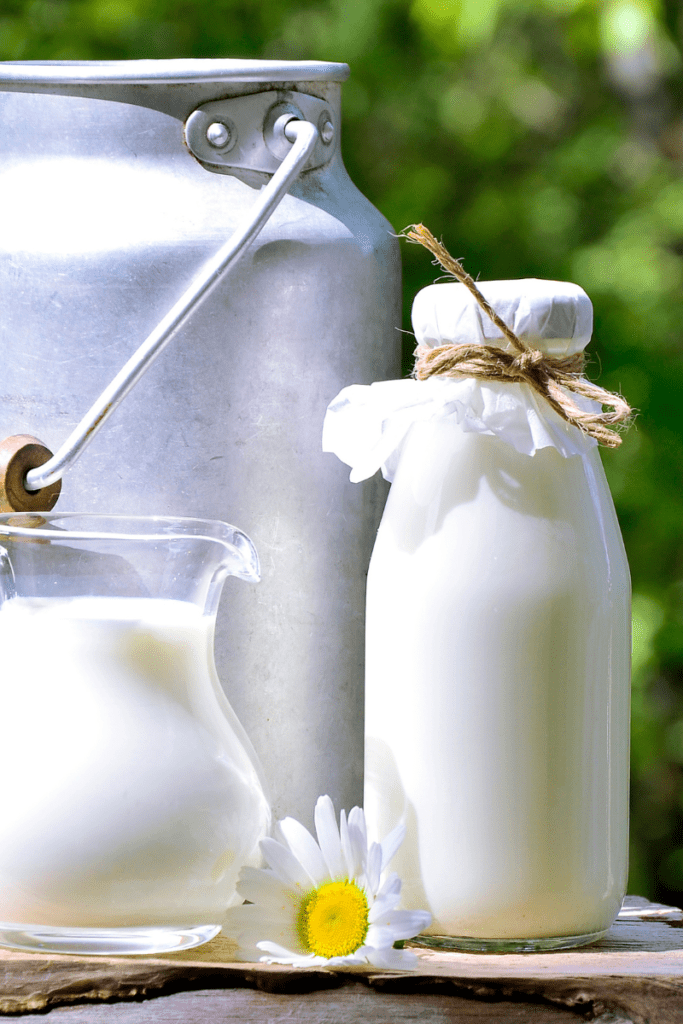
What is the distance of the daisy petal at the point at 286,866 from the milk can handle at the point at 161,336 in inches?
9.6

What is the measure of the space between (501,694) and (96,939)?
0.24 m

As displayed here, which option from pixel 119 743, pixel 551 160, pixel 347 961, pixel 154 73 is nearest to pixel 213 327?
pixel 154 73

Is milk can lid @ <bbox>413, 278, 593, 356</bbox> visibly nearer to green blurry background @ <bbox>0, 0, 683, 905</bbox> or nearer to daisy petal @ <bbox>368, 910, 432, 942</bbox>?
daisy petal @ <bbox>368, 910, 432, 942</bbox>

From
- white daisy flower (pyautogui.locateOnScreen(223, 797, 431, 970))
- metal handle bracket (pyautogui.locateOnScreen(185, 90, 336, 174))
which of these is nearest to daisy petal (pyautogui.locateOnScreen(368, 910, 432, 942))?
white daisy flower (pyautogui.locateOnScreen(223, 797, 431, 970))

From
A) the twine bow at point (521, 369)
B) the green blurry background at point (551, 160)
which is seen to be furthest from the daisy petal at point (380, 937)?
the green blurry background at point (551, 160)

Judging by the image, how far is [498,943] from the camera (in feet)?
2.19

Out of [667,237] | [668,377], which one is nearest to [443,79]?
[667,237]

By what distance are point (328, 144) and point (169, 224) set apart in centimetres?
13

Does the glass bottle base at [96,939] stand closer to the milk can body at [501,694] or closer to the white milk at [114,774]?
the white milk at [114,774]

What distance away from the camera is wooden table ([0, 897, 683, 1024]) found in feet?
1.95

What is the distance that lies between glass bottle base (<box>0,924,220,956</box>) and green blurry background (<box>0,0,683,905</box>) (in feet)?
4.72

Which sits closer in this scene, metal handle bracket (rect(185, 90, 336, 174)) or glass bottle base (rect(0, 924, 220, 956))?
glass bottle base (rect(0, 924, 220, 956))

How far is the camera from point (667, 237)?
2.45m

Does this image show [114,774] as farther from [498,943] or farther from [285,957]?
[498,943]
